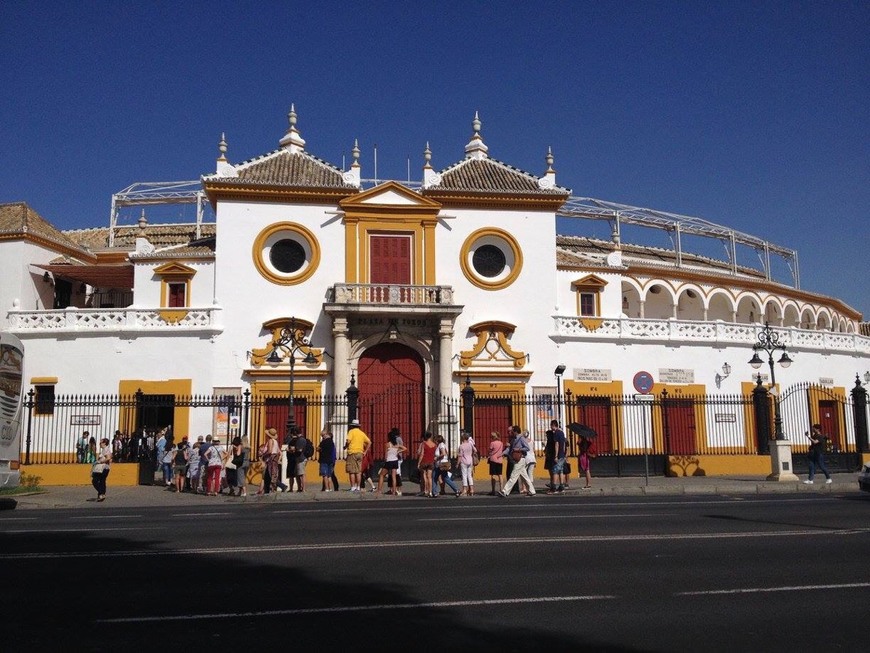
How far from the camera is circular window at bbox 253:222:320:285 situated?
29.0 m

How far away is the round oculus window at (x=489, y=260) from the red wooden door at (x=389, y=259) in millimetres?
2700

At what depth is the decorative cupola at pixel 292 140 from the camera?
1265 inches

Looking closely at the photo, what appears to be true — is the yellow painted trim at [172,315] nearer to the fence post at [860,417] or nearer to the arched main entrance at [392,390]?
the arched main entrance at [392,390]

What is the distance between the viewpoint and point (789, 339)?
33.6m

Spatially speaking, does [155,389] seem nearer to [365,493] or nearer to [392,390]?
[392,390]

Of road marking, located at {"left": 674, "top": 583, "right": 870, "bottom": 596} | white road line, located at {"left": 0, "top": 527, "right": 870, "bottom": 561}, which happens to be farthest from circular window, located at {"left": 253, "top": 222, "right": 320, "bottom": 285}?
road marking, located at {"left": 674, "top": 583, "right": 870, "bottom": 596}

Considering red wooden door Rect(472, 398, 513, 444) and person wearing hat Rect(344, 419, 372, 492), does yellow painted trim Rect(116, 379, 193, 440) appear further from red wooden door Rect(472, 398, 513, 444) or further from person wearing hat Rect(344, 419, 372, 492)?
red wooden door Rect(472, 398, 513, 444)

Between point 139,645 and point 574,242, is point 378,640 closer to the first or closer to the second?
point 139,645

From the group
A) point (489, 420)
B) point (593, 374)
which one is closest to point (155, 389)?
point (489, 420)

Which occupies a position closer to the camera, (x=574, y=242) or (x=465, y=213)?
(x=465, y=213)

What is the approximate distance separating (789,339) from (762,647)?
30.6 meters

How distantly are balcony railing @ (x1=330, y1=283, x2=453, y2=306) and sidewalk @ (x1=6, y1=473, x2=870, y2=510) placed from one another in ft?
24.3

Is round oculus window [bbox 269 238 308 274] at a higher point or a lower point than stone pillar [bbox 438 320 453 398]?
higher

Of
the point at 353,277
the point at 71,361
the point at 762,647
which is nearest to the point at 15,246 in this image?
the point at 71,361
